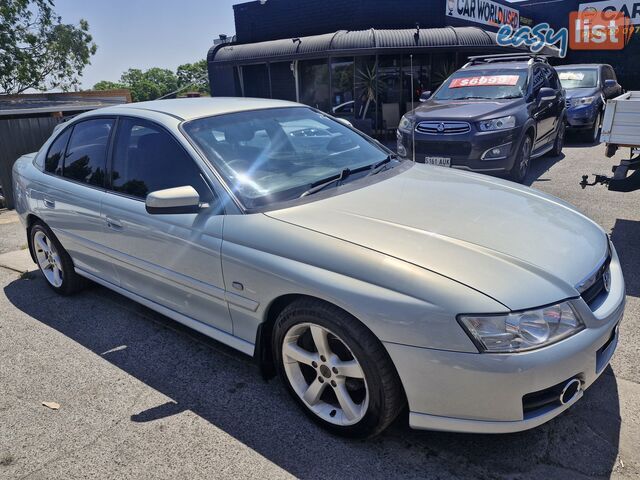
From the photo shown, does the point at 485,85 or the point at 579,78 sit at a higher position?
the point at 485,85

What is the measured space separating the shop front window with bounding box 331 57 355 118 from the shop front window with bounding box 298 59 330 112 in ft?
1.50

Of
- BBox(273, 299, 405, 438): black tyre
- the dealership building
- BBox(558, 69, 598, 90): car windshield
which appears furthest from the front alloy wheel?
A: the dealership building

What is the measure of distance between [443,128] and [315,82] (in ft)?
36.0

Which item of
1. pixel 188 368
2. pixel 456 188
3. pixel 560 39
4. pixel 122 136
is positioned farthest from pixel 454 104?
pixel 560 39

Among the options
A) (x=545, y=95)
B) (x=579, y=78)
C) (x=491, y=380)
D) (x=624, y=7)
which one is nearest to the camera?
(x=491, y=380)

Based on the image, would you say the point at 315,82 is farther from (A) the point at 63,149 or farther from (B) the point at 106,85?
(B) the point at 106,85

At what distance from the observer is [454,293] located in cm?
Answer: 205

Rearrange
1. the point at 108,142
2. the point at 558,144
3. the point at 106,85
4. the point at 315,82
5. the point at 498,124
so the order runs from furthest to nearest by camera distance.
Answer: the point at 106,85 < the point at 315,82 < the point at 558,144 < the point at 498,124 < the point at 108,142

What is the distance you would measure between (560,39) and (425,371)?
81.3ft

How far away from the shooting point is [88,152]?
12.6 feet

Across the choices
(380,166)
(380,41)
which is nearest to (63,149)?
(380,166)

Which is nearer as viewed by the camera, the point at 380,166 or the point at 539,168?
the point at 380,166

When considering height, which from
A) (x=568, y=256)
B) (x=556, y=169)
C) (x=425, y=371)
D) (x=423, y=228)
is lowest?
(x=556, y=169)

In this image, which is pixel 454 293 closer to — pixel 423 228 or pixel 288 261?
pixel 423 228
